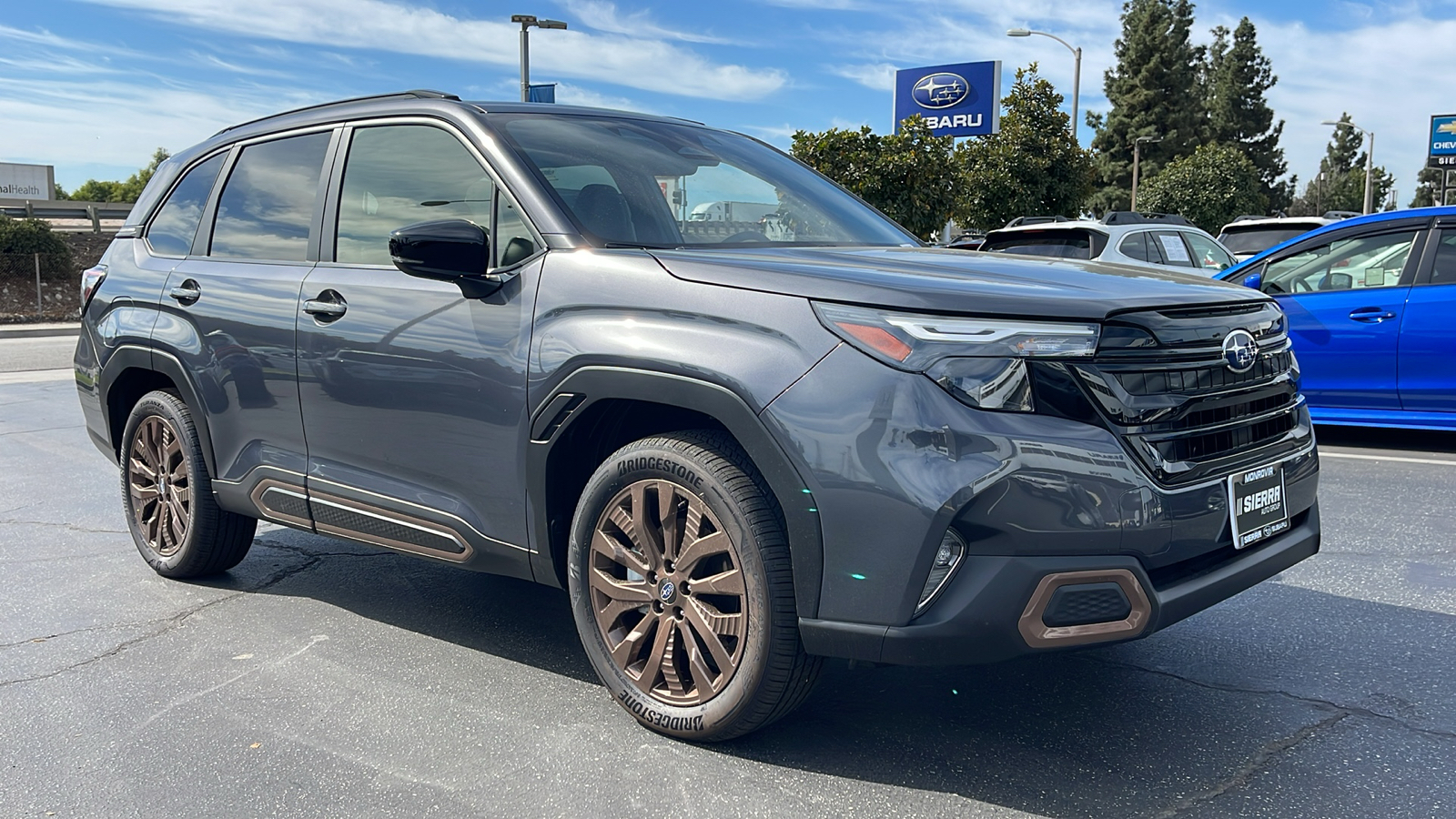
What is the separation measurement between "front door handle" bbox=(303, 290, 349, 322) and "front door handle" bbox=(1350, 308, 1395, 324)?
6684mm

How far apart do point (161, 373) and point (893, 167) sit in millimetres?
20689

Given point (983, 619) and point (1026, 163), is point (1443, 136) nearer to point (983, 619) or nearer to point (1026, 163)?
point (1026, 163)

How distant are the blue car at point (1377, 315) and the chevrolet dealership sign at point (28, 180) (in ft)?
239

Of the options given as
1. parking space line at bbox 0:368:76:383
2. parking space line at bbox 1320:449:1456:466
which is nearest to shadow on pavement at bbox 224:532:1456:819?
parking space line at bbox 1320:449:1456:466

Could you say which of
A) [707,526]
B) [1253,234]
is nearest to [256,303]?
[707,526]

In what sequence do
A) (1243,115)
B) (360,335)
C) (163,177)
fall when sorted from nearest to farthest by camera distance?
(360,335) → (163,177) → (1243,115)

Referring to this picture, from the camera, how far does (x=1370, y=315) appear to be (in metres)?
7.71

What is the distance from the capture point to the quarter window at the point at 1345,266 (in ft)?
25.3

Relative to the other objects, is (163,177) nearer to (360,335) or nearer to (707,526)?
(360,335)

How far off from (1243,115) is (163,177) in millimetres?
79684

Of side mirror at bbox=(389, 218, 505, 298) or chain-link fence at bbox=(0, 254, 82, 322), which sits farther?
chain-link fence at bbox=(0, 254, 82, 322)

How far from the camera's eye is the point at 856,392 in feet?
8.82

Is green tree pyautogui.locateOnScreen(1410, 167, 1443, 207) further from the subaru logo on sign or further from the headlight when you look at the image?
the headlight

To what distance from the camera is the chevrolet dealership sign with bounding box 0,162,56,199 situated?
218 feet
